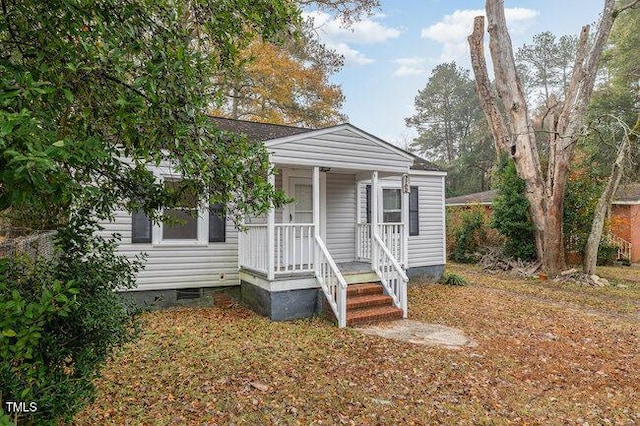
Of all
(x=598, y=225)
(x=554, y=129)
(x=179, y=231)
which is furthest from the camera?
(x=554, y=129)

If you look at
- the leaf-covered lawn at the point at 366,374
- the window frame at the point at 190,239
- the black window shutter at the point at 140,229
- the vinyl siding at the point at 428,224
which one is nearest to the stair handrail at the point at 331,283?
the leaf-covered lawn at the point at 366,374

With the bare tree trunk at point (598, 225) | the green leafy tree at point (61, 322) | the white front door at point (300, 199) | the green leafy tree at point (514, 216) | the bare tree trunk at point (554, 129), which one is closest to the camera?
the green leafy tree at point (61, 322)

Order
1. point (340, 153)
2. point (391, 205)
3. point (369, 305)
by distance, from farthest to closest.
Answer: point (391, 205) < point (340, 153) < point (369, 305)

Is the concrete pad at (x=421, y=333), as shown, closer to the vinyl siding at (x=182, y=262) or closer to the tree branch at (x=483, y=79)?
the vinyl siding at (x=182, y=262)

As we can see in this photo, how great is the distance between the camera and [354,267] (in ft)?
26.4

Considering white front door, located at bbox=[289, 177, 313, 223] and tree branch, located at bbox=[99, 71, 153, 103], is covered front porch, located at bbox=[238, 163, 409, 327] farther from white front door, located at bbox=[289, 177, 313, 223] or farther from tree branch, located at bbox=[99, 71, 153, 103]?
tree branch, located at bbox=[99, 71, 153, 103]

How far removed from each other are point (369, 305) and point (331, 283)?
83 centimetres

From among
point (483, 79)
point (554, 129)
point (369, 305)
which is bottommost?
point (369, 305)

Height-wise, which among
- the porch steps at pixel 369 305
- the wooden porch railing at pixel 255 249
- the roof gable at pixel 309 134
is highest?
the roof gable at pixel 309 134

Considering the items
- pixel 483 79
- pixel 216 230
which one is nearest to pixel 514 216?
pixel 483 79

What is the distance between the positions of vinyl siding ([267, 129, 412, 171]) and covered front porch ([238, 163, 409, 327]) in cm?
18

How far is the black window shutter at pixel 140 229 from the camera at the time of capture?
7.25 metres

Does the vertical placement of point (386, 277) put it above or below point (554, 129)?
below

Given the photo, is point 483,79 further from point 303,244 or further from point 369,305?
point 369,305
